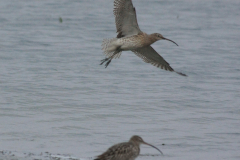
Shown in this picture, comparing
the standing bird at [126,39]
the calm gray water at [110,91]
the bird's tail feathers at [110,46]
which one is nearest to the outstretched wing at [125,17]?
the standing bird at [126,39]

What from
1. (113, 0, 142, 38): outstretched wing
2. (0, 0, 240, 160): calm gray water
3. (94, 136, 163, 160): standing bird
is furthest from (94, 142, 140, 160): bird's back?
(113, 0, 142, 38): outstretched wing

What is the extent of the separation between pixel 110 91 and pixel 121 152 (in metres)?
4.90

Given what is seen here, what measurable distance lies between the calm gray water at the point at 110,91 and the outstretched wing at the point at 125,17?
1277 mm

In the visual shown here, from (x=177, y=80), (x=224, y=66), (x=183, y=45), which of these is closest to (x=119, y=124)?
(x=177, y=80)

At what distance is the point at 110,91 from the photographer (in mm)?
10336

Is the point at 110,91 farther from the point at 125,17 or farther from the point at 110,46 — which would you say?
the point at 125,17

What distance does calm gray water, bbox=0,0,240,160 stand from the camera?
23.7 ft

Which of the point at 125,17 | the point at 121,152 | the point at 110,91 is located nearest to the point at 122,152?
the point at 121,152

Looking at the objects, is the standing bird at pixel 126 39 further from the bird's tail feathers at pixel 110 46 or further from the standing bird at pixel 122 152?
the standing bird at pixel 122 152

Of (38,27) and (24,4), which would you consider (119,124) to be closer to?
(38,27)

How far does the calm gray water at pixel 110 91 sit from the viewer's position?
7234 mm

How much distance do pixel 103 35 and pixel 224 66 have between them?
5192 millimetres

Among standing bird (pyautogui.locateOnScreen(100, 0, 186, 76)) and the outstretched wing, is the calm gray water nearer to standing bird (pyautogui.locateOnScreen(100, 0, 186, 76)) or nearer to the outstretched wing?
standing bird (pyautogui.locateOnScreen(100, 0, 186, 76))

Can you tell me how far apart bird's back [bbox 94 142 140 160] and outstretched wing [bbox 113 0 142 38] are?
2.87 metres
